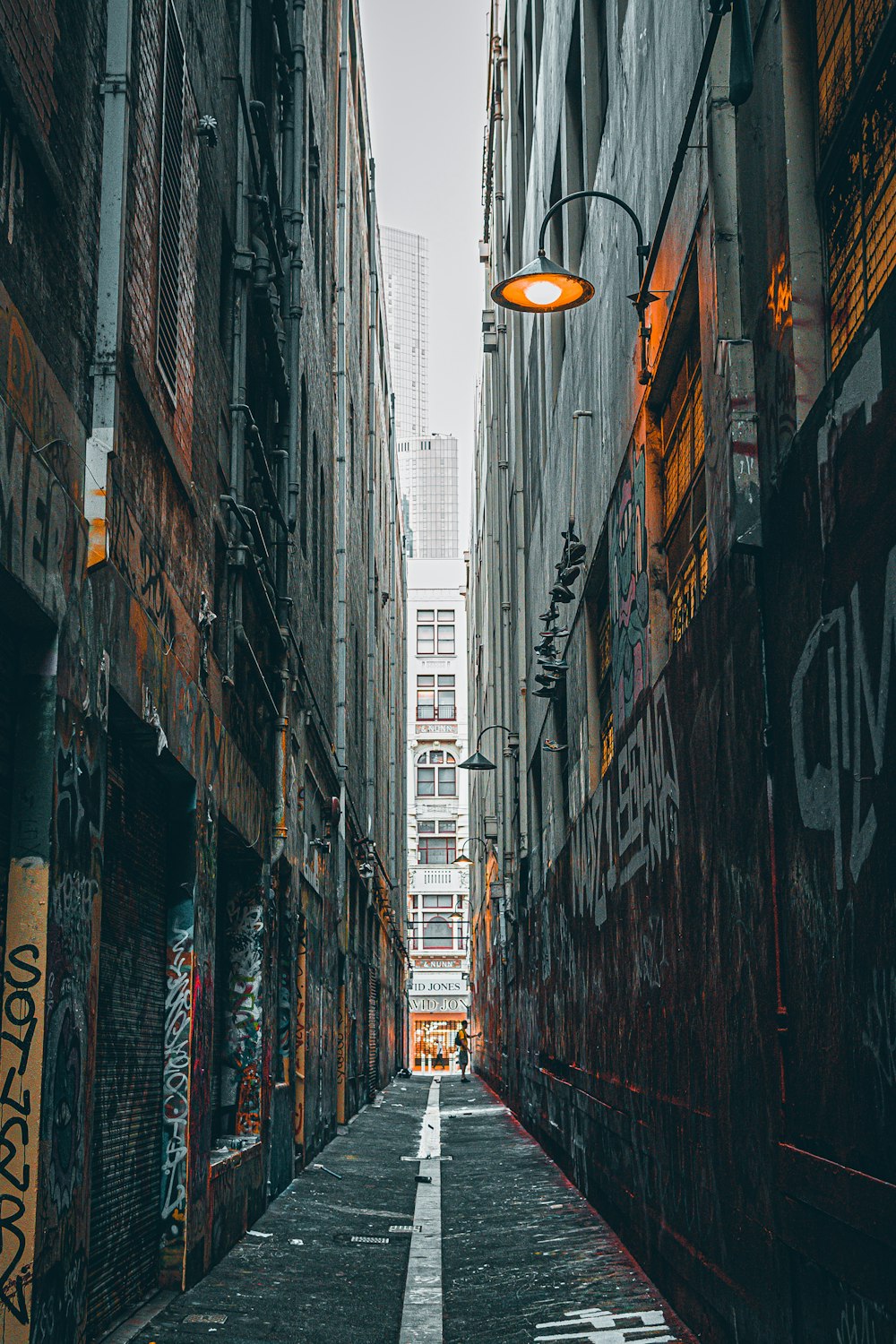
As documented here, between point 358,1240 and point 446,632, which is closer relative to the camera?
point 358,1240

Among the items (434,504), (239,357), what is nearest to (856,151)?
(239,357)

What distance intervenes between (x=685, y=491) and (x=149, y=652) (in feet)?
10.3

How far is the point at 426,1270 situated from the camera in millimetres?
9797

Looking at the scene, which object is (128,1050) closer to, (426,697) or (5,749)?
(5,749)

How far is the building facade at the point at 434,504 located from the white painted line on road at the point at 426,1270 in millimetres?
125283

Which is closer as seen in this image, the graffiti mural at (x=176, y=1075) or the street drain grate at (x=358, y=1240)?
the graffiti mural at (x=176, y=1075)

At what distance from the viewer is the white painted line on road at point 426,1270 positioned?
26.2ft

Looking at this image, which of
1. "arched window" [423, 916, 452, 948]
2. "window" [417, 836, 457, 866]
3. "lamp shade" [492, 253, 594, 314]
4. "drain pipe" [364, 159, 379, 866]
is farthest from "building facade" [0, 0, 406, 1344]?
"window" [417, 836, 457, 866]

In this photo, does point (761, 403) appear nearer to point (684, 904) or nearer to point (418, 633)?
point (684, 904)

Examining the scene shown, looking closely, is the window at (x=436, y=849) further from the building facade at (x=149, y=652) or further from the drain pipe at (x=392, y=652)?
the building facade at (x=149, y=652)

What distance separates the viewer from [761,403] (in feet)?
18.3

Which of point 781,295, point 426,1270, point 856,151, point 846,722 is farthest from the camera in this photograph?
point 426,1270

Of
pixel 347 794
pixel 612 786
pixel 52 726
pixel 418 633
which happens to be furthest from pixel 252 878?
pixel 418 633

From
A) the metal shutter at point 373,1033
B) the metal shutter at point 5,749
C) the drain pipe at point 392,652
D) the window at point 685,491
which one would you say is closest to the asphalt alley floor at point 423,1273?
the metal shutter at point 5,749
